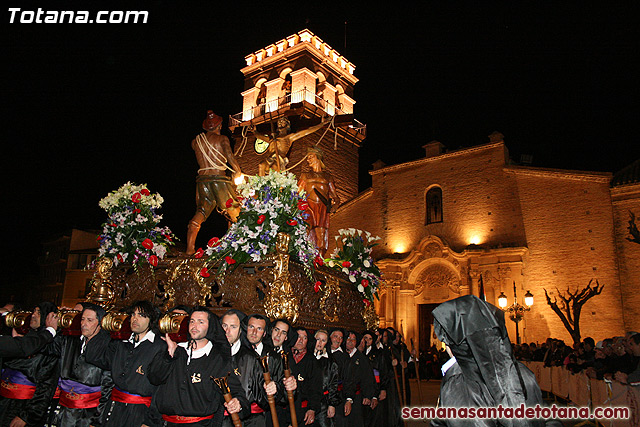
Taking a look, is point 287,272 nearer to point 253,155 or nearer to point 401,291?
point 401,291

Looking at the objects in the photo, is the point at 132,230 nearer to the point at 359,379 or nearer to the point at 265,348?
the point at 265,348

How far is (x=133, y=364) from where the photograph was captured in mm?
4633

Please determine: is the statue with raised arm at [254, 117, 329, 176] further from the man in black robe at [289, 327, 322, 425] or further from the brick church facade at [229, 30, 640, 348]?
the brick church facade at [229, 30, 640, 348]

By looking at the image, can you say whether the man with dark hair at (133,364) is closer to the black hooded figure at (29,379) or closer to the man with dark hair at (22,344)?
the man with dark hair at (22,344)

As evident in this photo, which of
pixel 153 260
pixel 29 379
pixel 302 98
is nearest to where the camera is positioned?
pixel 29 379

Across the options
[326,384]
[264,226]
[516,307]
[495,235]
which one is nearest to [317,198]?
[264,226]

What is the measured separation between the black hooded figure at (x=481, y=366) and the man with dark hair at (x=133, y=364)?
2.65 m

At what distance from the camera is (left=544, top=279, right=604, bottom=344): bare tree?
63.4ft

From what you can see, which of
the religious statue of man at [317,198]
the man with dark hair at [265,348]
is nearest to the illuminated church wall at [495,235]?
the religious statue of man at [317,198]

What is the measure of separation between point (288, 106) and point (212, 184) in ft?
71.7

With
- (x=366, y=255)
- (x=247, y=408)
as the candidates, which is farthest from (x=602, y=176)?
(x=247, y=408)

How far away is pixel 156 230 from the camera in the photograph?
7918 millimetres

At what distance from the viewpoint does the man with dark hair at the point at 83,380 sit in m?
5.00

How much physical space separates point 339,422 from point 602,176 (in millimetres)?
19361
